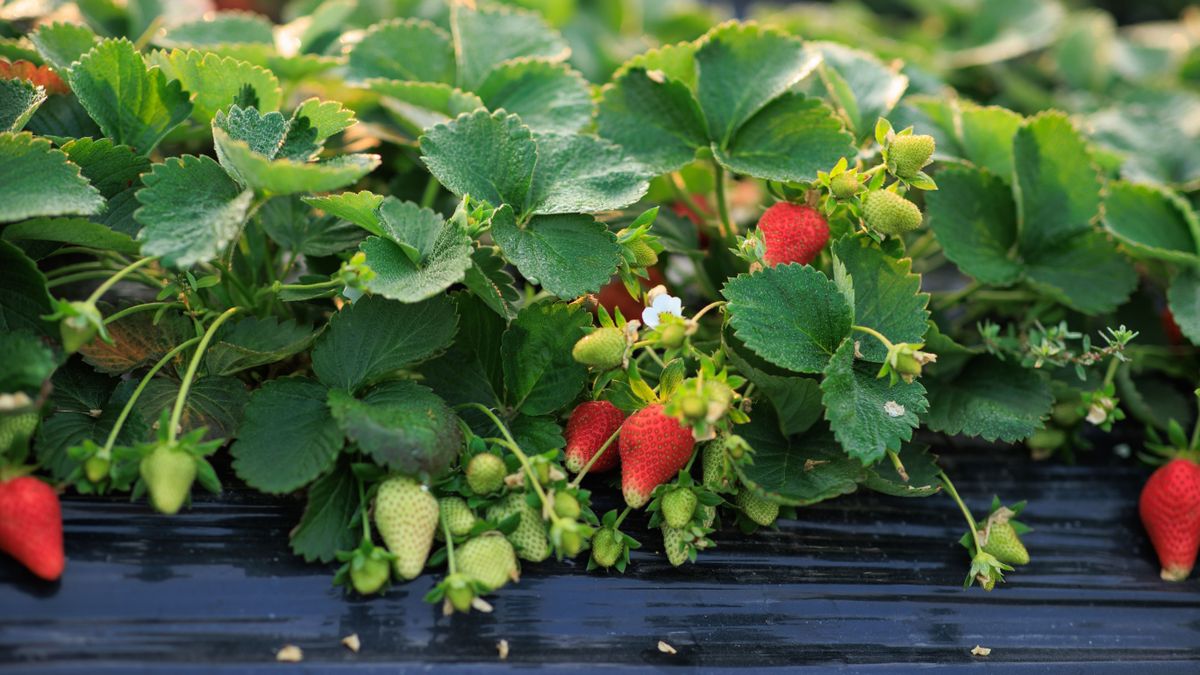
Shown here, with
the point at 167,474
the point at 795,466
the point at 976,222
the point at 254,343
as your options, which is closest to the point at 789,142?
the point at 976,222

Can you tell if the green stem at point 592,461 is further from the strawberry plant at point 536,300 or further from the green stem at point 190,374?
the green stem at point 190,374

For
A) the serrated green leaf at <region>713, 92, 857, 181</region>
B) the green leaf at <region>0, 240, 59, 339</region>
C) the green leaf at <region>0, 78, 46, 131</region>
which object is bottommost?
the serrated green leaf at <region>713, 92, 857, 181</region>

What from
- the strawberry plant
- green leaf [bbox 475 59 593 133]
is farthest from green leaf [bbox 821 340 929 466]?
green leaf [bbox 475 59 593 133]

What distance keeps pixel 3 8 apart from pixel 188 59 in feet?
1.15

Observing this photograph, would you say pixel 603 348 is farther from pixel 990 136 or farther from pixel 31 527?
pixel 990 136

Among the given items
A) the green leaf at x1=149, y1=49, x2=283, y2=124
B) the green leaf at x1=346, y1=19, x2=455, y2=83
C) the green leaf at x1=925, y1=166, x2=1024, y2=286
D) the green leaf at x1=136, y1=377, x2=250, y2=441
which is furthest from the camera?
the green leaf at x1=346, y1=19, x2=455, y2=83

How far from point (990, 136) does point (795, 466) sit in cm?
49

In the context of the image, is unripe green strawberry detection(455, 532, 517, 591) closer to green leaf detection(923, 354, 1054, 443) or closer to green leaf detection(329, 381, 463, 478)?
green leaf detection(329, 381, 463, 478)

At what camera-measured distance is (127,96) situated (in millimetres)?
920

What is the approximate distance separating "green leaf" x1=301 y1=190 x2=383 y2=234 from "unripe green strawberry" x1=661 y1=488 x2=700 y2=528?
34 cm

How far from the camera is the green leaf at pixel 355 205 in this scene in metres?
0.82

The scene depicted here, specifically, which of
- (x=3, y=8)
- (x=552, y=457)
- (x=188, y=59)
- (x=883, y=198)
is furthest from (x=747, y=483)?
(x=3, y=8)

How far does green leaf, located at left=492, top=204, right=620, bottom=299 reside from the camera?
85 centimetres

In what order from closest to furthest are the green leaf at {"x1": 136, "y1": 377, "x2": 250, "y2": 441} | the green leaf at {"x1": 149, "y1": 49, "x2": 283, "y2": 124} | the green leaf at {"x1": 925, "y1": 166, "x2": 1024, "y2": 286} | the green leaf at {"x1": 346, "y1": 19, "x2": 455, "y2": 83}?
the green leaf at {"x1": 136, "y1": 377, "x2": 250, "y2": 441} → the green leaf at {"x1": 149, "y1": 49, "x2": 283, "y2": 124} → the green leaf at {"x1": 925, "y1": 166, "x2": 1024, "y2": 286} → the green leaf at {"x1": 346, "y1": 19, "x2": 455, "y2": 83}
